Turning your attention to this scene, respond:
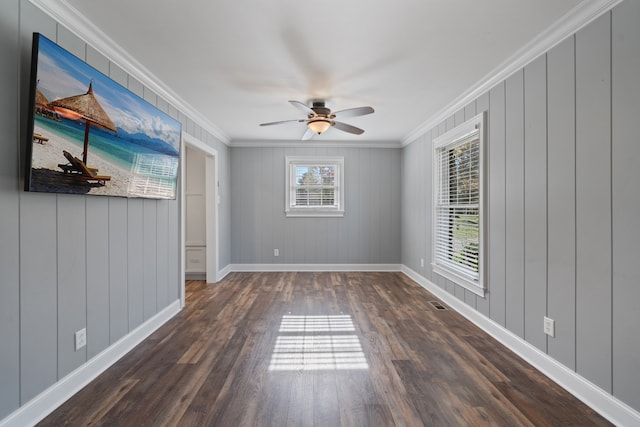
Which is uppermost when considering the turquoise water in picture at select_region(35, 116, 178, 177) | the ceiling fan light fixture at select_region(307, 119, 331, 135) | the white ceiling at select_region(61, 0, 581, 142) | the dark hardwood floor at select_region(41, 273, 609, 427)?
the white ceiling at select_region(61, 0, 581, 142)

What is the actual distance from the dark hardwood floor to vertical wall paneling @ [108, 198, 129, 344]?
0.29 m

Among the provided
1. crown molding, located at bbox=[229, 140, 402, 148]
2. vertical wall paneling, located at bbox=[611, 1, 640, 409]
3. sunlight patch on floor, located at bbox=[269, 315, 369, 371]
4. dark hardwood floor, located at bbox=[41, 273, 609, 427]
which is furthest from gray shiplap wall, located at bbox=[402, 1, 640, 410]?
crown molding, located at bbox=[229, 140, 402, 148]

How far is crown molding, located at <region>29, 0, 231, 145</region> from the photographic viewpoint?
70.8 inches

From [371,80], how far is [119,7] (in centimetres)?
208

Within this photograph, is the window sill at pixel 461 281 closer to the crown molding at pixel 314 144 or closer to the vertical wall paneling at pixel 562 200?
the vertical wall paneling at pixel 562 200

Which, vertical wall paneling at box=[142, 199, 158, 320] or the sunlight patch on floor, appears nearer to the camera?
the sunlight patch on floor

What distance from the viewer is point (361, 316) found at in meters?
3.29

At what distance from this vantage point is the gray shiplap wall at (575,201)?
5.32 ft

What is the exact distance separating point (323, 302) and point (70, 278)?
263 cm

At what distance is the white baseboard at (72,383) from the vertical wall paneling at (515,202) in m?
3.36

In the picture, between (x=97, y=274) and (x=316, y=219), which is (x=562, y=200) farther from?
(x=316, y=219)

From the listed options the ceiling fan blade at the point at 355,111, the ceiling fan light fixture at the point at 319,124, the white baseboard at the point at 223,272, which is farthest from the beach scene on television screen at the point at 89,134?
the white baseboard at the point at 223,272

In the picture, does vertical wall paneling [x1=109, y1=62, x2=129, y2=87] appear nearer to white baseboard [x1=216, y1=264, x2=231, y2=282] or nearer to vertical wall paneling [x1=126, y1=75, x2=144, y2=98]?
vertical wall paneling [x1=126, y1=75, x2=144, y2=98]

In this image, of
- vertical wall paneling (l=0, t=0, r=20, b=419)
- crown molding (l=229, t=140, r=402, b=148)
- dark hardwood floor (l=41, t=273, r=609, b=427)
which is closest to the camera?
vertical wall paneling (l=0, t=0, r=20, b=419)
